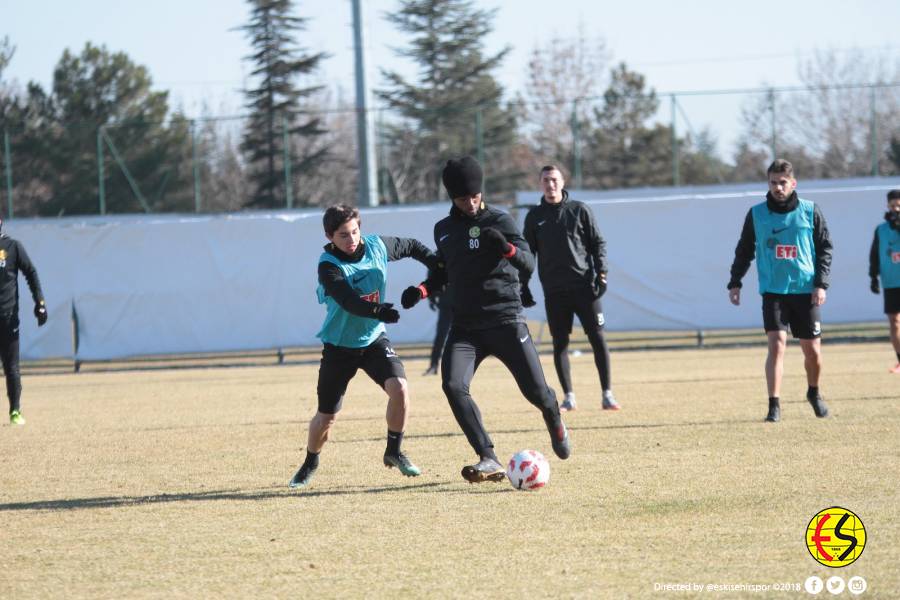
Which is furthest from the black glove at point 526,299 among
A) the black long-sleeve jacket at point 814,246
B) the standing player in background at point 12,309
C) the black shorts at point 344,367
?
the standing player in background at point 12,309

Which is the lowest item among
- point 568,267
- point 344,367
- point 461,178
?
point 344,367

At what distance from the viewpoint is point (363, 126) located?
3114cm

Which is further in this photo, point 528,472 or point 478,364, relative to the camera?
point 478,364

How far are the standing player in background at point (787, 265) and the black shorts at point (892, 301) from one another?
416cm

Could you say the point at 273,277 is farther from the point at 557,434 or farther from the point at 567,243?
the point at 557,434

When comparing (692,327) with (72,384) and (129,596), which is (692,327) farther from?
(129,596)

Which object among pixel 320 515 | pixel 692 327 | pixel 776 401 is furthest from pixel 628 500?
pixel 692 327

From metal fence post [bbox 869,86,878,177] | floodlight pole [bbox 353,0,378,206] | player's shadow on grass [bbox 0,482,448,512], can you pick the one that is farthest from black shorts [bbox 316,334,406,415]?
metal fence post [bbox 869,86,878,177]

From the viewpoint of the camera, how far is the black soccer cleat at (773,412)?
10766mm

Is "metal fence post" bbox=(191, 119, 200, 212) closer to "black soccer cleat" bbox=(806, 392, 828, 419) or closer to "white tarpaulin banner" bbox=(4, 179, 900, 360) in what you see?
"white tarpaulin banner" bbox=(4, 179, 900, 360)

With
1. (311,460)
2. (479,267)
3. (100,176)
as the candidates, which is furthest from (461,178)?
(100,176)

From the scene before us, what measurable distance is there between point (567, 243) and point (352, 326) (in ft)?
14.5

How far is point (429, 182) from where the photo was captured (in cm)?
4022

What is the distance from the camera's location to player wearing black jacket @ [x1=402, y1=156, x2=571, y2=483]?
7.82 m
